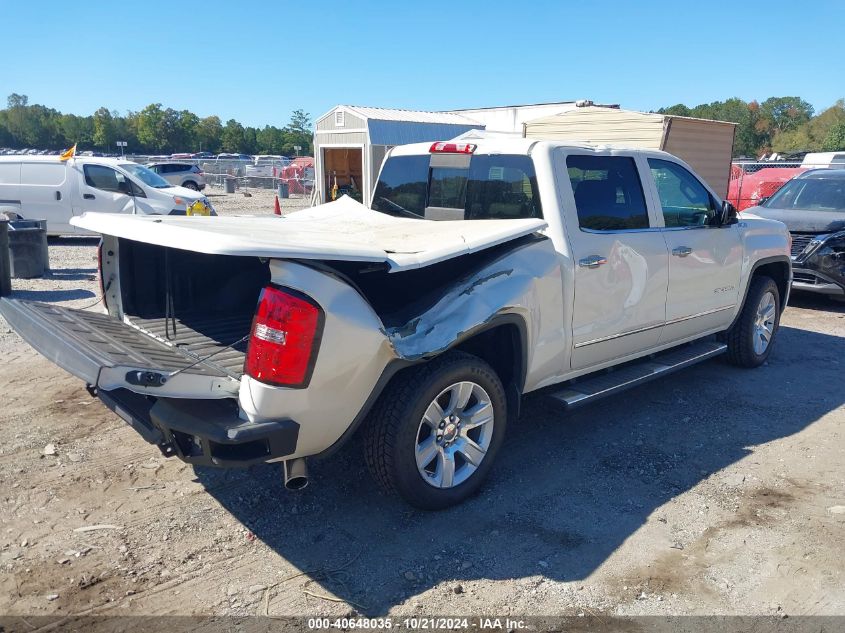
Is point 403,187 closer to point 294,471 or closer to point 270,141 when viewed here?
point 294,471

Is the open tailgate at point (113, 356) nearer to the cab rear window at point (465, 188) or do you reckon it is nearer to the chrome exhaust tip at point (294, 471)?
the chrome exhaust tip at point (294, 471)

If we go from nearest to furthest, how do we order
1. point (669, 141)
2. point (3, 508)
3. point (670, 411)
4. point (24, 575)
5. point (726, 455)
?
point (24, 575) < point (3, 508) < point (726, 455) < point (670, 411) < point (669, 141)

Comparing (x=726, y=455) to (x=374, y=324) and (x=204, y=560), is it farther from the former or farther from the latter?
(x=204, y=560)

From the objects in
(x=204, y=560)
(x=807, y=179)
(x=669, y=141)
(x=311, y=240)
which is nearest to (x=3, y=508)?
(x=204, y=560)

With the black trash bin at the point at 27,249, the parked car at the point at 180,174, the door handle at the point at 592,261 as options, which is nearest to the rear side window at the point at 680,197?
the door handle at the point at 592,261

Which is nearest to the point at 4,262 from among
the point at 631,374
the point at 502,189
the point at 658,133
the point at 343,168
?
the point at 502,189

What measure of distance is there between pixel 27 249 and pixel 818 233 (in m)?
11.6

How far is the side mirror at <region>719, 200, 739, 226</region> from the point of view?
5.32 m

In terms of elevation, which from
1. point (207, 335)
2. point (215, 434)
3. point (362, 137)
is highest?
point (362, 137)

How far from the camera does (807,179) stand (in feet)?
34.8

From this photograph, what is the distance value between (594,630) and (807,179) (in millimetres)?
10179

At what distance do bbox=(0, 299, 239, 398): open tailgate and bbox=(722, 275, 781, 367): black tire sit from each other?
479cm

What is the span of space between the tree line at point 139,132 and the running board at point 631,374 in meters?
94.9

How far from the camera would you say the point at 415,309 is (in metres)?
3.66
